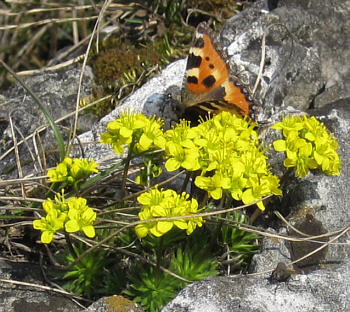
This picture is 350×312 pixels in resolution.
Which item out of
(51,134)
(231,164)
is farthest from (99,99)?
(231,164)

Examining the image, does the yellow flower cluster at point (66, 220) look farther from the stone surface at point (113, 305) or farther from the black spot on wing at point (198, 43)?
the black spot on wing at point (198, 43)

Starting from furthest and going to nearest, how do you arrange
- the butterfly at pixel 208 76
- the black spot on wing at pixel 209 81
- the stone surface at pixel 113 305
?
the black spot on wing at pixel 209 81 < the butterfly at pixel 208 76 < the stone surface at pixel 113 305

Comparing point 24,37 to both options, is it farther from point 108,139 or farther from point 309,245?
point 309,245

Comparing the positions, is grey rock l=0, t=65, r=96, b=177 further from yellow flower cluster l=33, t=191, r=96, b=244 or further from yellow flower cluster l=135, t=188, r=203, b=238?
yellow flower cluster l=135, t=188, r=203, b=238

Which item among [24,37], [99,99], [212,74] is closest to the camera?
[212,74]

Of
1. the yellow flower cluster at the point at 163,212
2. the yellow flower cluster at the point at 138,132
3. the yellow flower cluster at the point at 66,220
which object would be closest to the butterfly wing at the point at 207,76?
the yellow flower cluster at the point at 138,132

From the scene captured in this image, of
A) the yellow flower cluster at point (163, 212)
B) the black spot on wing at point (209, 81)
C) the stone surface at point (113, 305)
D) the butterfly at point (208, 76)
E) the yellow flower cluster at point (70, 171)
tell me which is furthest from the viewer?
the black spot on wing at point (209, 81)

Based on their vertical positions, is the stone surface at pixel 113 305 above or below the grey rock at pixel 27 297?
above
